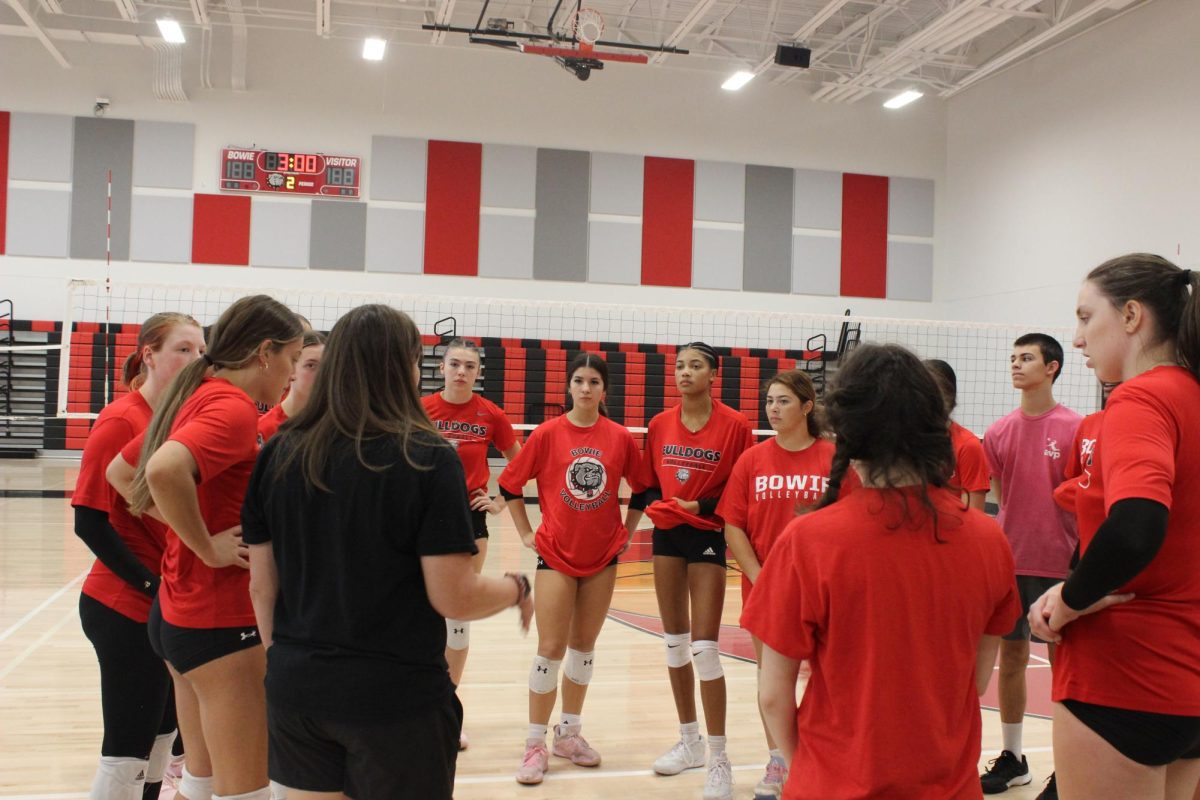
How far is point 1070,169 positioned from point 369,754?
15.1m

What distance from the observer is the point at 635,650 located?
223 inches

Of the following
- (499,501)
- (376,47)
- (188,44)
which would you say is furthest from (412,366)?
(188,44)

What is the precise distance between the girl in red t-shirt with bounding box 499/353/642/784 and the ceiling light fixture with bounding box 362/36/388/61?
10862 millimetres

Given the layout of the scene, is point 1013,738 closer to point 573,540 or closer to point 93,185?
point 573,540

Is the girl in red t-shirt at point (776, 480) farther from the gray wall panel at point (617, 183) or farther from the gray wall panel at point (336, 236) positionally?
the gray wall panel at point (617, 183)

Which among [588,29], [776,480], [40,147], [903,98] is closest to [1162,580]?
[776,480]

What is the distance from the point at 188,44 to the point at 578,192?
644 centimetres

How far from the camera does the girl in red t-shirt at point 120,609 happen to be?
2.41 m

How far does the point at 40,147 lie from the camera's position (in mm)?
14219

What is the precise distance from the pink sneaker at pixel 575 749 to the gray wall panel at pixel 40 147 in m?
13.9

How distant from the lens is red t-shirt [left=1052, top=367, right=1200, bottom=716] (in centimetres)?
174

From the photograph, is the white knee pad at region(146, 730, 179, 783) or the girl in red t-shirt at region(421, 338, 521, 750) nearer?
the white knee pad at region(146, 730, 179, 783)

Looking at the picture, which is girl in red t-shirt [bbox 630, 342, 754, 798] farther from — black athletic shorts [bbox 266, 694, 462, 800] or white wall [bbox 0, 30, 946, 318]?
white wall [bbox 0, 30, 946, 318]

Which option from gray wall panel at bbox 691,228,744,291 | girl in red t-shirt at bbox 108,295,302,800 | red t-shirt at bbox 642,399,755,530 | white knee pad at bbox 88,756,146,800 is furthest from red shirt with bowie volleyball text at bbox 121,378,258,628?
gray wall panel at bbox 691,228,744,291
